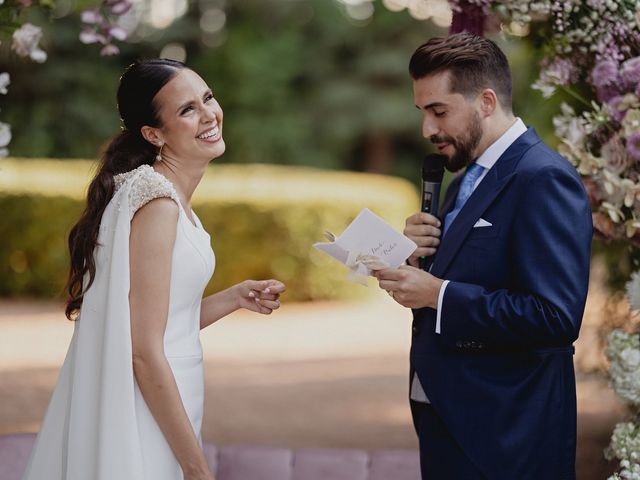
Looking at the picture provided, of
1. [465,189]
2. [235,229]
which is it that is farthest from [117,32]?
[235,229]

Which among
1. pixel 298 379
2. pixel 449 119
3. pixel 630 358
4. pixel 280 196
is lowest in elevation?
pixel 298 379

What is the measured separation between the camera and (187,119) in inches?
105

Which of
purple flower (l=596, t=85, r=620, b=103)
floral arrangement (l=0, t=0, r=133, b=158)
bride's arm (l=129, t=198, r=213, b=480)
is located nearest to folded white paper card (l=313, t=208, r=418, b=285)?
bride's arm (l=129, t=198, r=213, b=480)

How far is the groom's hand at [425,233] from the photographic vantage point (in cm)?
280

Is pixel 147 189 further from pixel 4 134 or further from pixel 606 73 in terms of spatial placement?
pixel 606 73

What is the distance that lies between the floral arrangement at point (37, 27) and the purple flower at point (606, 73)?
6.42ft

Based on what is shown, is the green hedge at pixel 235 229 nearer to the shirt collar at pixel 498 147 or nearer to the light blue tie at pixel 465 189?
the light blue tie at pixel 465 189

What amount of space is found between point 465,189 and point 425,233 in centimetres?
20

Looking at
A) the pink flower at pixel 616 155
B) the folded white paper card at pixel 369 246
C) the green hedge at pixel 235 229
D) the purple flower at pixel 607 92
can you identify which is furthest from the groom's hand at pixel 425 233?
the green hedge at pixel 235 229

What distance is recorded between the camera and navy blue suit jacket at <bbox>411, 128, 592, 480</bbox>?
2.49 metres

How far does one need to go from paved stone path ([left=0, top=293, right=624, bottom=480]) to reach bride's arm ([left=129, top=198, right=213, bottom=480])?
237 centimetres

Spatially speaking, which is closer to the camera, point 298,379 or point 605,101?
point 605,101

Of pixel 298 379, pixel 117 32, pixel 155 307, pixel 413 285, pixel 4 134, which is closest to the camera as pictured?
pixel 155 307

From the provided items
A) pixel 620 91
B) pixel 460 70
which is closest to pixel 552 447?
pixel 460 70
